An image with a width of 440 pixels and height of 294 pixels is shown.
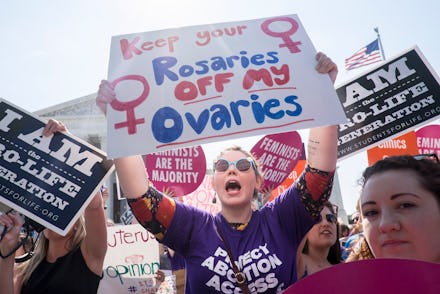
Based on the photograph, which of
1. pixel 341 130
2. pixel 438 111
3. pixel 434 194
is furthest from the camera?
pixel 341 130

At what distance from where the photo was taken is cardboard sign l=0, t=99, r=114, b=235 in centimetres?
255

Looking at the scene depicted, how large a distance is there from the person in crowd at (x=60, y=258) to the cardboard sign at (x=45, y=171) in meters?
0.09

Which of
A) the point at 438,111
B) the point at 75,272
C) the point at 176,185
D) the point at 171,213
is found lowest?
the point at 75,272

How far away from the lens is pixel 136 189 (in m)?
2.13

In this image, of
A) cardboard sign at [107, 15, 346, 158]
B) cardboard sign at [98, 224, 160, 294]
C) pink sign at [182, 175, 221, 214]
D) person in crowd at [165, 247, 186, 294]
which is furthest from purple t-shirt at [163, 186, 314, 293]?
pink sign at [182, 175, 221, 214]

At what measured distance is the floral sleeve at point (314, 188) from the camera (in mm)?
2107

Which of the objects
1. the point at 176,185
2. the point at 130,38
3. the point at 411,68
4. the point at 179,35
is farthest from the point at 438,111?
the point at 176,185

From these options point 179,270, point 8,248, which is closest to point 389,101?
point 179,270

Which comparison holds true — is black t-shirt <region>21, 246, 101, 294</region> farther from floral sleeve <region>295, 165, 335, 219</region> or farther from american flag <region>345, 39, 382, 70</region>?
american flag <region>345, 39, 382, 70</region>

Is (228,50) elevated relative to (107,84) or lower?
elevated

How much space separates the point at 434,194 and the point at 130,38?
6.10 ft

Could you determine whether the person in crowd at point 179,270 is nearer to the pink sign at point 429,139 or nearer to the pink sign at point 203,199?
the pink sign at point 203,199

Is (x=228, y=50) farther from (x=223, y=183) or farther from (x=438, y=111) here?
(x=438, y=111)

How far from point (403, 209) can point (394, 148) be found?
376cm
